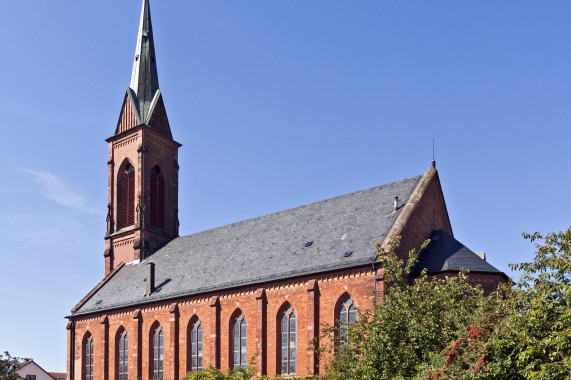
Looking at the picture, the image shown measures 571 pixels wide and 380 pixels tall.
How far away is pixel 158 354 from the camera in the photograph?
1654 inches

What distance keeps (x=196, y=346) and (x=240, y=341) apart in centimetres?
393

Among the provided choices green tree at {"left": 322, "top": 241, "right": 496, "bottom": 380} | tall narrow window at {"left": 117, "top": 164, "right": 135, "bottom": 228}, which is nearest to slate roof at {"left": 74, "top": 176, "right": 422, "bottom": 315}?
tall narrow window at {"left": 117, "top": 164, "right": 135, "bottom": 228}

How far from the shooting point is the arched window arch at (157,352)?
4169 centimetres

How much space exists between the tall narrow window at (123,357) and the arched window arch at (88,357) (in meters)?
3.30

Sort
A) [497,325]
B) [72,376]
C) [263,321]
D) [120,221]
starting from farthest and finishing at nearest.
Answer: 1. [120,221]
2. [72,376]
3. [263,321]
4. [497,325]

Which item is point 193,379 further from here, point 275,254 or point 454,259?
point 454,259

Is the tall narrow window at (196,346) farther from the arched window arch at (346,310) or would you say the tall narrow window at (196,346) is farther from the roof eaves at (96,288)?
the roof eaves at (96,288)

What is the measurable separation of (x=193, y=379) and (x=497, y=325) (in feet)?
56.8

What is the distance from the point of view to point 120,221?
2099 inches

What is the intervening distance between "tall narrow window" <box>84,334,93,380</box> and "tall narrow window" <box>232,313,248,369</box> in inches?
580

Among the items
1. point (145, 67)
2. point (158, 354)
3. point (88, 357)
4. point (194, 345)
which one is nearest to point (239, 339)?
point (194, 345)

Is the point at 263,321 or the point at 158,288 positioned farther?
the point at 158,288

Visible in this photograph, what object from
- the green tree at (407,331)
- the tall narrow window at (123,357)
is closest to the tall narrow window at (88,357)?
the tall narrow window at (123,357)

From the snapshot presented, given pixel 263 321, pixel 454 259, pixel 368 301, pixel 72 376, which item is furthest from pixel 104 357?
pixel 454 259
